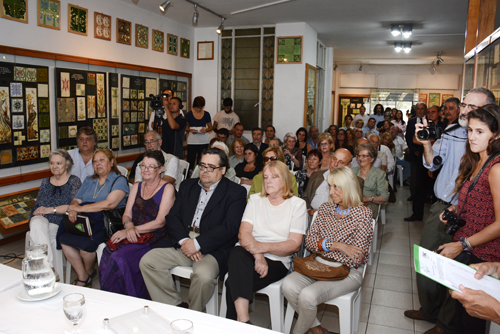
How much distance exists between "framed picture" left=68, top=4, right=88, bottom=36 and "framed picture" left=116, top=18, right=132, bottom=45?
690 millimetres

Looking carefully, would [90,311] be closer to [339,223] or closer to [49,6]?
[339,223]

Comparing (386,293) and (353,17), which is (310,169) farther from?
(353,17)

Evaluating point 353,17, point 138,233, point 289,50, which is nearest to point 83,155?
point 138,233

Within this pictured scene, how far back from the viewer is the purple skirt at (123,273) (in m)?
3.07

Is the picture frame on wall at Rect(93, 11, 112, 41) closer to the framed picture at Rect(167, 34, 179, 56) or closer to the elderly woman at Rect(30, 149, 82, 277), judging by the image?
the framed picture at Rect(167, 34, 179, 56)

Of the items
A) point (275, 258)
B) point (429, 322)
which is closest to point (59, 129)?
point (275, 258)

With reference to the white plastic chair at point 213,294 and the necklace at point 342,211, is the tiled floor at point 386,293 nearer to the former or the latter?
the white plastic chair at point 213,294

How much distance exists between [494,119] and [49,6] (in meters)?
5.15

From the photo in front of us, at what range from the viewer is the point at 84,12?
5.67 m

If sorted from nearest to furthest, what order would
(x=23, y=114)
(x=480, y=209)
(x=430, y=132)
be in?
(x=480, y=209) < (x=430, y=132) < (x=23, y=114)

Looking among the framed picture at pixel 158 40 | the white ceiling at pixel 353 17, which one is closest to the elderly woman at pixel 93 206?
the white ceiling at pixel 353 17

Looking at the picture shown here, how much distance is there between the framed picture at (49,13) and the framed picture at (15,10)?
0.20 m

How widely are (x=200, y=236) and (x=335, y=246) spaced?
1.00 m

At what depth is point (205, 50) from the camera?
341 inches
